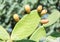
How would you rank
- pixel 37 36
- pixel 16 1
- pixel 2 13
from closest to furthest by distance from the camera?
1. pixel 37 36
2. pixel 2 13
3. pixel 16 1

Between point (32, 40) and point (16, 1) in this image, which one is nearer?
point (32, 40)

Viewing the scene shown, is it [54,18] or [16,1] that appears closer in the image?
[54,18]

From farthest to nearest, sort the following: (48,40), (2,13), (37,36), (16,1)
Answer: (16,1)
(2,13)
(37,36)
(48,40)

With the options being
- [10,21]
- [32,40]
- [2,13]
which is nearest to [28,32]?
[32,40]

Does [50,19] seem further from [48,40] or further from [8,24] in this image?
[8,24]

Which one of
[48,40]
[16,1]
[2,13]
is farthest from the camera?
[16,1]

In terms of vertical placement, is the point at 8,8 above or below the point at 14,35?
above

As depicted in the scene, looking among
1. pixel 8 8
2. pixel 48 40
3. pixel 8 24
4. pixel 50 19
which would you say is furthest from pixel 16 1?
pixel 48 40

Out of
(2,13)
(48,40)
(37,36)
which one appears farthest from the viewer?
(2,13)

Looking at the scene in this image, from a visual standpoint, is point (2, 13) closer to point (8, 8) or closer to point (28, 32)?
point (8, 8)
